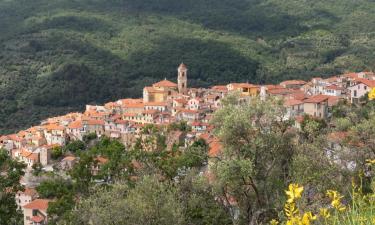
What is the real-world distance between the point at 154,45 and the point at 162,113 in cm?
6391

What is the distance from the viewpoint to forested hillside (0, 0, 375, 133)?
294 feet

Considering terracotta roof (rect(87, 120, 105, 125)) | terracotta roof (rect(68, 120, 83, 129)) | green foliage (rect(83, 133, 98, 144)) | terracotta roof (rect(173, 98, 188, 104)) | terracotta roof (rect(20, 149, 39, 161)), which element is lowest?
terracotta roof (rect(20, 149, 39, 161))

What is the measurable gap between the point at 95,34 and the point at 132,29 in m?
8.91

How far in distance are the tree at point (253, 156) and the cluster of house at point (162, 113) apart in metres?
24.6

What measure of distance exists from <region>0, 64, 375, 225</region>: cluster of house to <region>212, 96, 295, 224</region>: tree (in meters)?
24.6

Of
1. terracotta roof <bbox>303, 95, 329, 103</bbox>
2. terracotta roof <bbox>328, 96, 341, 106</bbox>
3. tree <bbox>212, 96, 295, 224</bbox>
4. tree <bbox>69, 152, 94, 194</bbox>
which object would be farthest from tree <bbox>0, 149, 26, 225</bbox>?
terracotta roof <bbox>328, 96, 341, 106</bbox>

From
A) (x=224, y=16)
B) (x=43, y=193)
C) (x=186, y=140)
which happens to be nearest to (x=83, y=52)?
(x=224, y=16)

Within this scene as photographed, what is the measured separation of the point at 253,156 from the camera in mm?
16672

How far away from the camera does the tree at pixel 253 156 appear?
646 inches

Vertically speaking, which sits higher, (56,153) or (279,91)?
(279,91)

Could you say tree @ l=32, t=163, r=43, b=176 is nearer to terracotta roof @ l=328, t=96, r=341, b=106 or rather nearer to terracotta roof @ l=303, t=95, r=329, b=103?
terracotta roof @ l=303, t=95, r=329, b=103

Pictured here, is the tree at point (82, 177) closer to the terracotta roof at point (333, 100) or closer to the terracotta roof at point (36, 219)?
the terracotta roof at point (36, 219)

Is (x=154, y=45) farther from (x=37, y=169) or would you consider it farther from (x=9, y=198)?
(x=9, y=198)

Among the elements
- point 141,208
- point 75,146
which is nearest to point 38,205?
point 75,146
